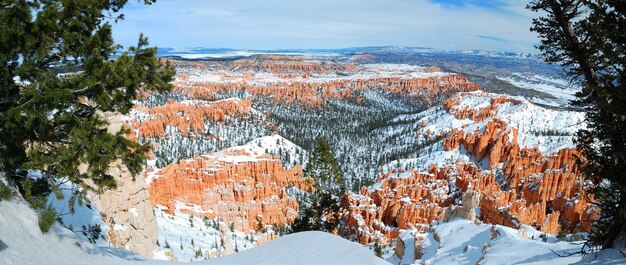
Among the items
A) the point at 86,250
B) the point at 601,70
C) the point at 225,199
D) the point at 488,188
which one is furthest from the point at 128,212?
the point at 488,188

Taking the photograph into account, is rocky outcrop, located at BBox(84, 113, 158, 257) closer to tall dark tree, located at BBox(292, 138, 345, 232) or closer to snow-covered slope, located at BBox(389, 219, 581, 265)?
tall dark tree, located at BBox(292, 138, 345, 232)

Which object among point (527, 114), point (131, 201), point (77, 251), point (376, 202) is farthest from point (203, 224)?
point (527, 114)

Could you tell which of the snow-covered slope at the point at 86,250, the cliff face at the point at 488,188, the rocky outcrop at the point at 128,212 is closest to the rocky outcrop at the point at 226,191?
the cliff face at the point at 488,188

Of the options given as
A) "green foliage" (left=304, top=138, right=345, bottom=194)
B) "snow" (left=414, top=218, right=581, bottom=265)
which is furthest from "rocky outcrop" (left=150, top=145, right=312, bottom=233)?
"green foliage" (left=304, top=138, right=345, bottom=194)

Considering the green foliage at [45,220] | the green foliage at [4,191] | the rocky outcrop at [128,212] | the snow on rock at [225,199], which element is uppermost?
the green foliage at [4,191]

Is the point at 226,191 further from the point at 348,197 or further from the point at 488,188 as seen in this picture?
the point at 488,188

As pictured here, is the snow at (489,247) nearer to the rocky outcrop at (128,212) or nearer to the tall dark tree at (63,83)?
the tall dark tree at (63,83)
